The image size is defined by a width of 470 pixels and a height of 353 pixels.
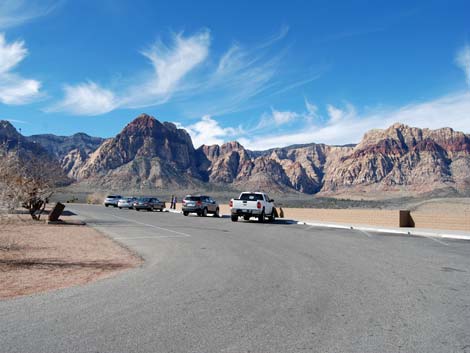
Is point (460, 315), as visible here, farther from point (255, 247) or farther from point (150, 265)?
point (255, 247)

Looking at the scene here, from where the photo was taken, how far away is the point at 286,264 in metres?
11.1

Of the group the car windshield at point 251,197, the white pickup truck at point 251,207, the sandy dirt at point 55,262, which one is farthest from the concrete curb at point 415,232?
the sandy dirt at point 55,262

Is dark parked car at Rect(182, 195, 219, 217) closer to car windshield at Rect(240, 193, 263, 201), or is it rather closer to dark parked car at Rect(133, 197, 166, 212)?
car windshield at Rect(240, 193, 263, 201)

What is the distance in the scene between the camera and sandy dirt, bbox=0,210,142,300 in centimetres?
851

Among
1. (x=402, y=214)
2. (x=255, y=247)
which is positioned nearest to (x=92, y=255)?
(x=255, y=247)

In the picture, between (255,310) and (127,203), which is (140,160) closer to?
(127,203)

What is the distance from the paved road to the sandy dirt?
2.17ft

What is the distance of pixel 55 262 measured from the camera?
1126 centimetres

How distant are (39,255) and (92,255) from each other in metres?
1.38

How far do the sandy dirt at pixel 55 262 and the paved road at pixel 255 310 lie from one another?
662 mm

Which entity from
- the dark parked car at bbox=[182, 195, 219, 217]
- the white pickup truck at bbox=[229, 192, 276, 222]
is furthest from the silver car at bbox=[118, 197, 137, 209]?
the white pickup truck at bbox=[229, 192, 276, 222]

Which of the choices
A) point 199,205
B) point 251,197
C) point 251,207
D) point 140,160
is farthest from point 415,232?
point 140,160

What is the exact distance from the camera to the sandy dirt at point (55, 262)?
Answer: 8508 millimetres

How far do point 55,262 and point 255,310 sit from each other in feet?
21.9
